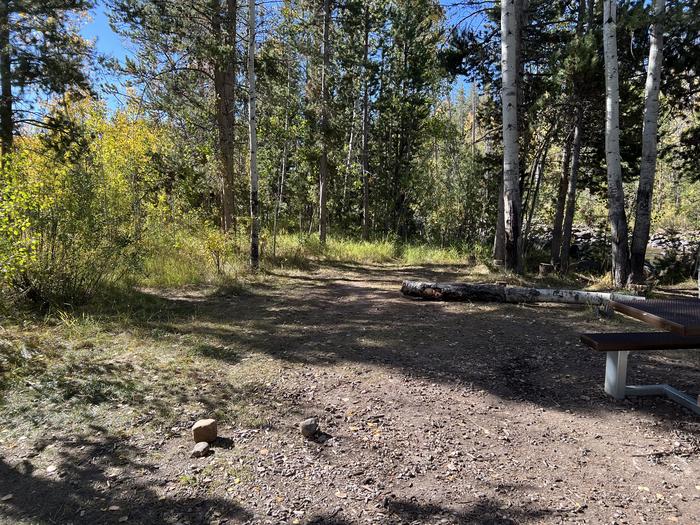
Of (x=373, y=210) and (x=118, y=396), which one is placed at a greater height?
(x=373, y=210)

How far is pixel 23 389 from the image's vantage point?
3.62 metres

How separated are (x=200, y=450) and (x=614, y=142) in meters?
8.66

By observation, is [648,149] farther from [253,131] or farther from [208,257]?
[208,257]

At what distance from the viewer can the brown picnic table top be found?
115 inches

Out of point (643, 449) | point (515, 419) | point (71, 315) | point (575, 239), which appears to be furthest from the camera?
point (575, 239)

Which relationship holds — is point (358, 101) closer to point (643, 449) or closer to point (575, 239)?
point (575, 239)

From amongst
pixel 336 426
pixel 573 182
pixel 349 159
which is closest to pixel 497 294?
pixel 336 426

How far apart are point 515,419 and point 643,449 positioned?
806 millimetres

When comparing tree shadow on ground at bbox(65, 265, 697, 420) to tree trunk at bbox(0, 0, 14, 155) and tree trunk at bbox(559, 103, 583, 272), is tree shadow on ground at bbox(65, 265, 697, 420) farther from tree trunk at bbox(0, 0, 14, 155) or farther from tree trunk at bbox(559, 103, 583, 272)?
tree trunk at bbox(559, 103, 583, 272)

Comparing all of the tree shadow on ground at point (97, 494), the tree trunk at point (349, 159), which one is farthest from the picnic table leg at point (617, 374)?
the tree trunk at point (349, 159)

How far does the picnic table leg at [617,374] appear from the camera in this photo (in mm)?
3410

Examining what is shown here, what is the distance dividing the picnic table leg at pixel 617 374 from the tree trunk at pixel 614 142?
5.32 m

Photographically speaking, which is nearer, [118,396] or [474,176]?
[118,396]

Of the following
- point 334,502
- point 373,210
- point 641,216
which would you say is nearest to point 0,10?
point 334,502
